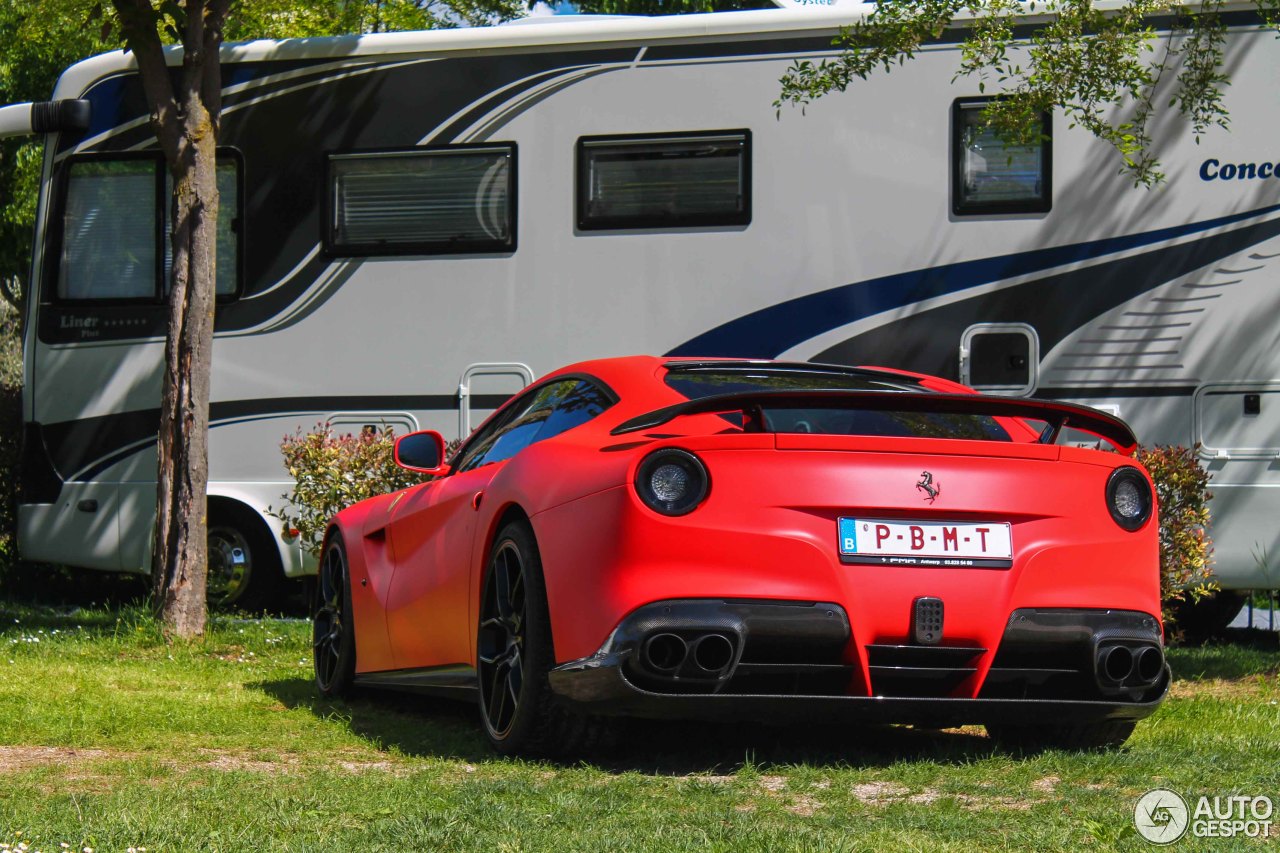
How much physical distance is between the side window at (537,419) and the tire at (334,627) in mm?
1009

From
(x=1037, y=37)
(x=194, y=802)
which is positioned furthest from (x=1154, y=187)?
(x=194, y=802)

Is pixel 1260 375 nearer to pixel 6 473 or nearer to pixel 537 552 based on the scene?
pixel 537 552

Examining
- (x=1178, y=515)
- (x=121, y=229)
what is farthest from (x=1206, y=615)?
(x=121, y=229)

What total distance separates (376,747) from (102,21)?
5601mm

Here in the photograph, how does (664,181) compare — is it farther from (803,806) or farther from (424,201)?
(803,806)

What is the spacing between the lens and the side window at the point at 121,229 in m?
10.8

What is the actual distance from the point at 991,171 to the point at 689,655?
583 cm

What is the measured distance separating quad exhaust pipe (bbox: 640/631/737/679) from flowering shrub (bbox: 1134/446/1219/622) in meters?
3.92

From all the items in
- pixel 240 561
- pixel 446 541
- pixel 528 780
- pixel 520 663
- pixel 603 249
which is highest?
pixel 603 249

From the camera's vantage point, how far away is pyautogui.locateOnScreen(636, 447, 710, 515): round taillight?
4582mm

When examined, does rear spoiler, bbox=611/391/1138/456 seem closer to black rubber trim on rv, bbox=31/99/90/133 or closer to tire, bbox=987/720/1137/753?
tire, bbox=987/720/1137/753

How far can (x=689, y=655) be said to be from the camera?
4.51 m

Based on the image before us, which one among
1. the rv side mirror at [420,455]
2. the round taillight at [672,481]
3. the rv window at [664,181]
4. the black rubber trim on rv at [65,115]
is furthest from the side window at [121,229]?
the round taillight at [672,481]

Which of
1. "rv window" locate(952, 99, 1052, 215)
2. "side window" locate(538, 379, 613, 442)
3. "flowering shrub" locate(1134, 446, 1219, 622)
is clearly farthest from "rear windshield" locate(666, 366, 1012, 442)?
"rv window" locate(952, 99, 1052, 215)
